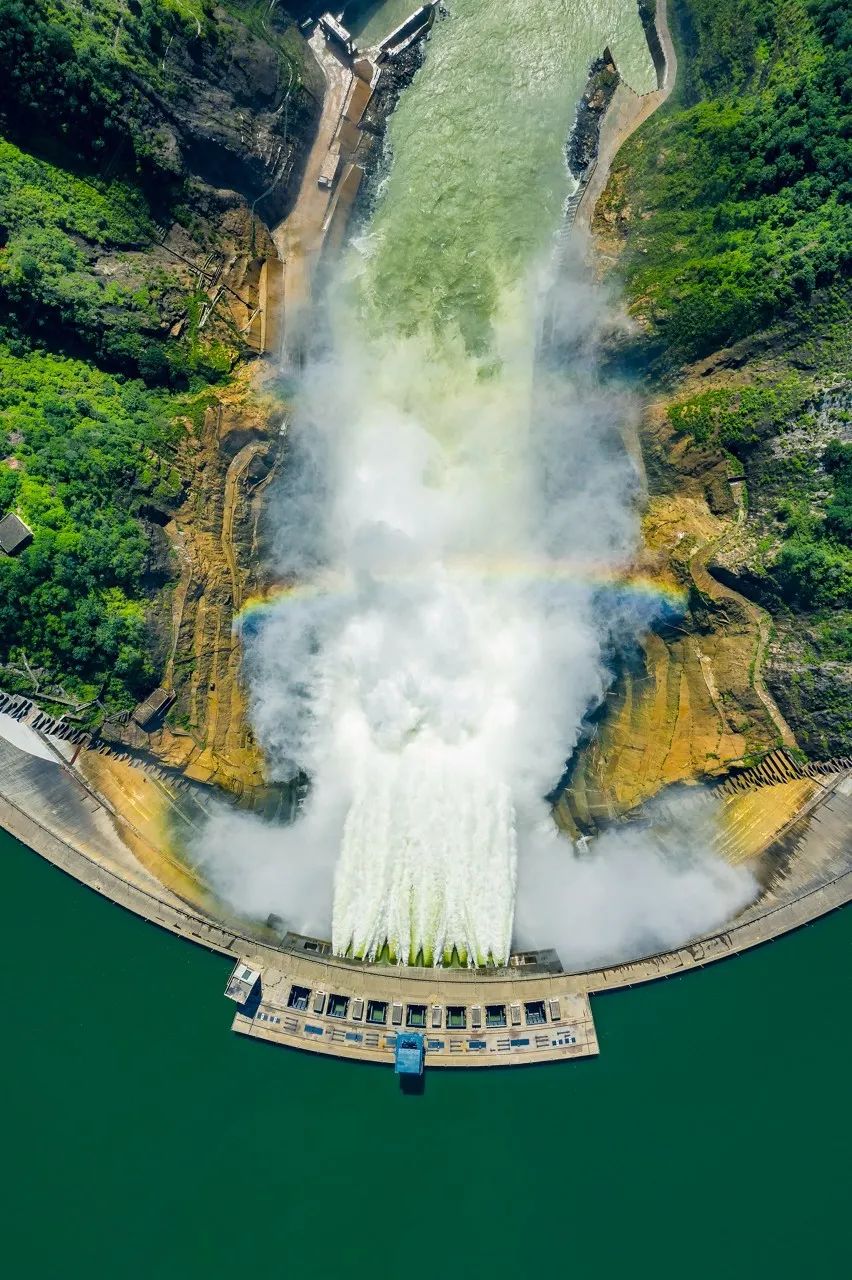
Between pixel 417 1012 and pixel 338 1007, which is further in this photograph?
pixel 338 1007

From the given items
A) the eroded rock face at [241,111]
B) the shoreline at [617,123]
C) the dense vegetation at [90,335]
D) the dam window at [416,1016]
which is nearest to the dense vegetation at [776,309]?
the shoreline at [617,123]

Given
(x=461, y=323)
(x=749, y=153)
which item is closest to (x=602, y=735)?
(x=461, y=323)

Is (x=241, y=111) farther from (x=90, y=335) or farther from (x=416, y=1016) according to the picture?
(x=416, y=1016)

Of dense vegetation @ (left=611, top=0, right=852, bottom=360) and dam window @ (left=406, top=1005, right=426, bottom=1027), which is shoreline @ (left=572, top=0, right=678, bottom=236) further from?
dam window @ (left=406, top=1005, right=426, bottom=1027)

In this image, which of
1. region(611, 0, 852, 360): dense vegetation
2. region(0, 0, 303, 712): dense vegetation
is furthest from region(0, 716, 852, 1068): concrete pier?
region(611, 0, 852, 360): dense vegetation

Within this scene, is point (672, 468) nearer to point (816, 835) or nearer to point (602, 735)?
point (602, 735)

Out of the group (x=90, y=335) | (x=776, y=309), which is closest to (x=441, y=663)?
(x=776, y=309)

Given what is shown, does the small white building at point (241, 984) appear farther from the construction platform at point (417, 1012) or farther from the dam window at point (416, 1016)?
the dam window at point (416, 1016)
